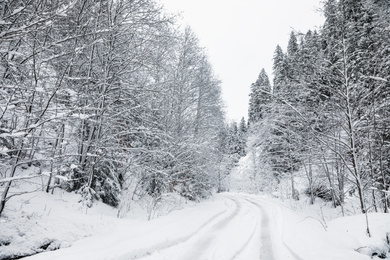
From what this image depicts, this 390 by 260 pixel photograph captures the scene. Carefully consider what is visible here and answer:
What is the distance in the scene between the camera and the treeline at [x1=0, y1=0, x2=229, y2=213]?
3.47 metres

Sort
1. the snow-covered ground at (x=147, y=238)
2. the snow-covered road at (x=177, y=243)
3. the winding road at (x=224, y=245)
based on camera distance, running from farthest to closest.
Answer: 1. the winding road at (x=224, y=245)
2. the snow-covered road at (x=177, y=243)
3. the snow-covered ground at (x=147, y=238)

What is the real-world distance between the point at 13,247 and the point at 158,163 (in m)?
8.11

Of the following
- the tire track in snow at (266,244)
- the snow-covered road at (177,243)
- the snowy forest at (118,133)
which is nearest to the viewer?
the snowy forest at (118,133)

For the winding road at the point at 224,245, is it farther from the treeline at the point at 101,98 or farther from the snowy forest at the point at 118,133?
the treeline at the point at 101,98

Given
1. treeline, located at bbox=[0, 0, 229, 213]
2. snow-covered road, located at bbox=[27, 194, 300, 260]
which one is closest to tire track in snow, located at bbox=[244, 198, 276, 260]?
snow-covered road, located at bbox=[27, 194, 300, 260]

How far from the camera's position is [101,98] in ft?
24.0

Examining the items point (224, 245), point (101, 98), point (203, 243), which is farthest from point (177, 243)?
point (101, 98)

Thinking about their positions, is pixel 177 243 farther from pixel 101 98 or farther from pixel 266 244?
pixel 101 98

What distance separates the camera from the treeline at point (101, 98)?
3.47 meters

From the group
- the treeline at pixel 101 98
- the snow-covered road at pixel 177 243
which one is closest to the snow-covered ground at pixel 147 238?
the snow-covered road at pixel 177 243

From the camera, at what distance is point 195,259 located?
4812 millimetres

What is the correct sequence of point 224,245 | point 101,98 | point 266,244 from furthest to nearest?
1. point 101,98
2. point 266,244
3. point 224,245

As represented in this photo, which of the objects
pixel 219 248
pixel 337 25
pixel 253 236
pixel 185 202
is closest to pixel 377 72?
pixel 337 25

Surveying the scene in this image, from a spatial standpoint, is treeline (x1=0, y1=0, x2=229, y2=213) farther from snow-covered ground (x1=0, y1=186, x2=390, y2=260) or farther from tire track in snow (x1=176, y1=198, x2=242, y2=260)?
tire track in snow (x1=176, y1=198, x2=242, y2=260)
